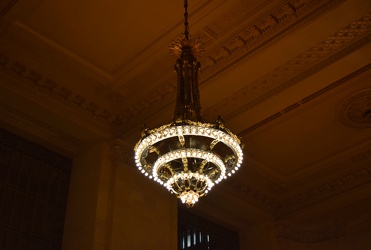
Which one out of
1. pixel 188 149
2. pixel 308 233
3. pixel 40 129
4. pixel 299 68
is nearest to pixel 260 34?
pixel 299 68

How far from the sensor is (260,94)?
27.5 feet

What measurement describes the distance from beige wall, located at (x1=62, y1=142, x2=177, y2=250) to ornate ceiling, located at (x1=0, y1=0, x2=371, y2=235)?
29cm

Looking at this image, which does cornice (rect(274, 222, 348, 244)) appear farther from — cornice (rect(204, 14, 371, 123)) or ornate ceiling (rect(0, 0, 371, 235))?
cornice (rect(204, 14, 371, 123))

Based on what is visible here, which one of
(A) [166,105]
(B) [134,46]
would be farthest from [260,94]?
(B) [134,46]

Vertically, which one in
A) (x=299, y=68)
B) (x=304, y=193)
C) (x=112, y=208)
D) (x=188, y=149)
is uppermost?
(x=299, y=68)

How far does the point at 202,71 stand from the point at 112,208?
2384mm

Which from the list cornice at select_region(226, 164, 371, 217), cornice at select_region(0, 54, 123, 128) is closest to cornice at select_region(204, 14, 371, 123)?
cornice at select_region(0, 54, 123, 128)

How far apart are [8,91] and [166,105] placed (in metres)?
2.27

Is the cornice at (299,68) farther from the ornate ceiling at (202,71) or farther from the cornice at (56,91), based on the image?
the cornice at (56,91)

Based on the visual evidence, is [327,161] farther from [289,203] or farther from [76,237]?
[76,237]

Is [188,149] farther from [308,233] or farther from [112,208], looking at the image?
[308,233]

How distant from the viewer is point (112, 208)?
26.8ft

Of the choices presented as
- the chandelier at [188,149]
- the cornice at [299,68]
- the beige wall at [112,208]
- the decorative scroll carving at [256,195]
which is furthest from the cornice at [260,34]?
the decorative scroll carving at [256,195]

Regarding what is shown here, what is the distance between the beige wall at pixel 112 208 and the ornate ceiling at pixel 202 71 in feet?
0.95
